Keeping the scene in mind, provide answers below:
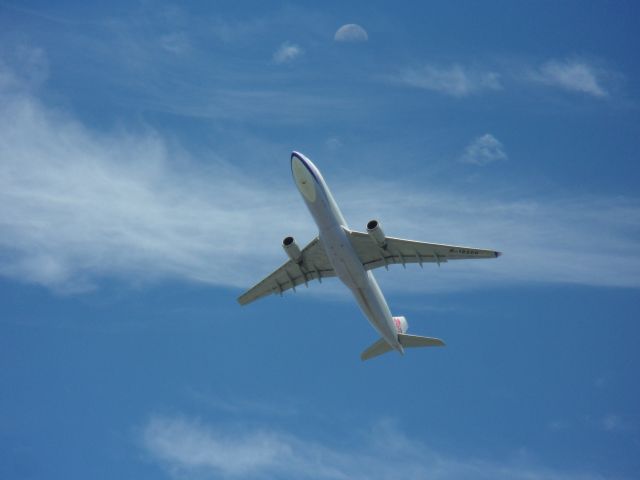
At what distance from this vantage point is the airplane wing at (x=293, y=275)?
194 ft

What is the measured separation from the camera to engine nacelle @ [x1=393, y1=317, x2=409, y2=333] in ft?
197

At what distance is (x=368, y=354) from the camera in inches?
2414

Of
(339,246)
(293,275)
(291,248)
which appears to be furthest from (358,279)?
(293,275)

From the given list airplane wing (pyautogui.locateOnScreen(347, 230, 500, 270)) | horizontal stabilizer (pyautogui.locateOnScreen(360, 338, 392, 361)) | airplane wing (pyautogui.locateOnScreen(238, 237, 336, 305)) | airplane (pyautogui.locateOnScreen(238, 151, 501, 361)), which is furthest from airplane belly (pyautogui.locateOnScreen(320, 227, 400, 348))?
airplane wing (pyautogui.locateOnScreen(238, 237, 336, 305))

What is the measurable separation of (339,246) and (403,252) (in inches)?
207

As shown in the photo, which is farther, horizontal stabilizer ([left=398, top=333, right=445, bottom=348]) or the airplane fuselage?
horizontal stabilizer ([left=398, top=333, right=445, bottom=348])

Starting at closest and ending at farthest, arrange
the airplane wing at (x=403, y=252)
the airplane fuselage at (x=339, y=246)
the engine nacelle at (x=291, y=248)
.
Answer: the airplane fuselage at (x=339, y=246) → the airplane wing at (x=403, y=252) → the engine nacelle at (x=291, y=248)

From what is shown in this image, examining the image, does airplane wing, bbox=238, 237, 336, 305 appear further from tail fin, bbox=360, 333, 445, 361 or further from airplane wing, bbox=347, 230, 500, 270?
tail fin, bbox=360, 333, 445, 361

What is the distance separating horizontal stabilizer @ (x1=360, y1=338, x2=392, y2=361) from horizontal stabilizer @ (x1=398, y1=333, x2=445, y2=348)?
81.6 inches

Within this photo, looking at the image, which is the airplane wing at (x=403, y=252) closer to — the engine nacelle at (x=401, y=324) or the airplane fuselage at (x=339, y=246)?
the airplane fuselage at (x=339, y=246)

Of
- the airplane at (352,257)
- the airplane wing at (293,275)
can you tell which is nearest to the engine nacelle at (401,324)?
the airplane at (352,257)

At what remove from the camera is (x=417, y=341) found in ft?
191

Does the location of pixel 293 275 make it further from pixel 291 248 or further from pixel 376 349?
pixel 376 349

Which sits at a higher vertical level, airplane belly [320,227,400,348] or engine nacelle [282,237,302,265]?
engine nacelle [282,237,302,265]
